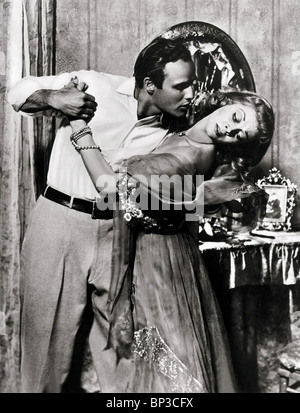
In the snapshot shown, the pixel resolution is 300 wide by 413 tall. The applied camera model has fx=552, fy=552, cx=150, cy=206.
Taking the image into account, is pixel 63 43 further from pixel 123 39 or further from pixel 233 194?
pixel 233 194

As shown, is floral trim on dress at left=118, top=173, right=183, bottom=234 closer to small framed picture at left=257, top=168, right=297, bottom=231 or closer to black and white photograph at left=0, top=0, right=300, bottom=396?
black and white photograph at left=0, top=0, right=300, bottom=396

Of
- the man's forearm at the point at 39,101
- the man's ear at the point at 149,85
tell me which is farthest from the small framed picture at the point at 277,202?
the man's forearm at the point at 39,101

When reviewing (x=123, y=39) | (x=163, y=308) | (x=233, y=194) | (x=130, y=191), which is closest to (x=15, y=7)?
(x=123, y=39)

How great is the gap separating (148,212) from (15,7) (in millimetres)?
1107

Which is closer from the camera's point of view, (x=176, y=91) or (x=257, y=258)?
(x=176, y=91)

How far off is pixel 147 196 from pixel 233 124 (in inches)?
18.8

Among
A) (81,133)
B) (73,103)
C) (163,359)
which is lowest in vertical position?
(163,359)

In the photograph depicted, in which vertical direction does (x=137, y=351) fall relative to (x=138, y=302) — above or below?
below

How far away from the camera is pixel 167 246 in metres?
2.38

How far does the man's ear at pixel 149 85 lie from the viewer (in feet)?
7.89

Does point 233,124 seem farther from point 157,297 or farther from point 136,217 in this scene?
point 157,297

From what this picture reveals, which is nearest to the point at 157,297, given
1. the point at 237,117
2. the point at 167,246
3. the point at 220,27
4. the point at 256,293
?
the point at 167,246

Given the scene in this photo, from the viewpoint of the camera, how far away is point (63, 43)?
2.47m
